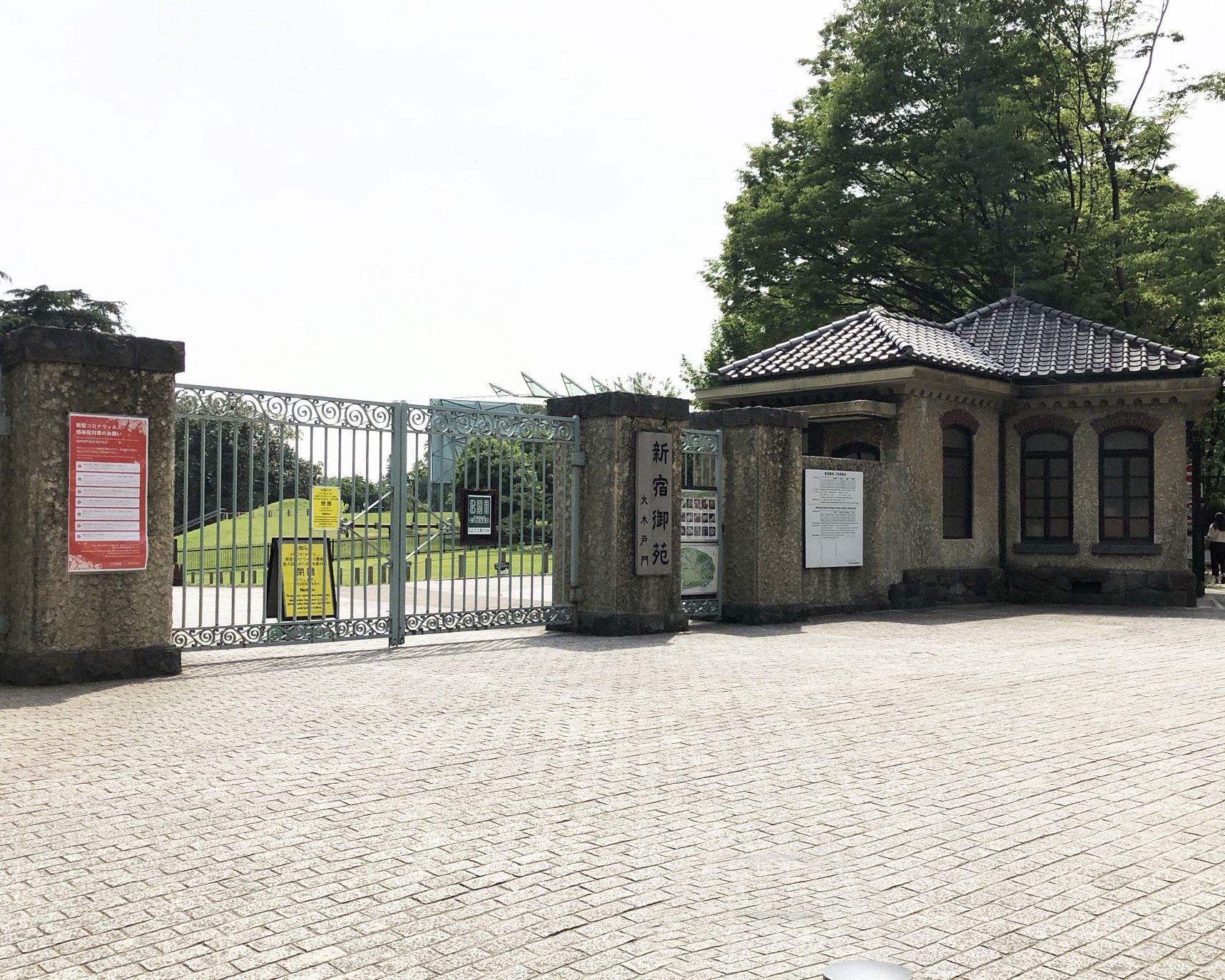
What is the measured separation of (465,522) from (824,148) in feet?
76.0

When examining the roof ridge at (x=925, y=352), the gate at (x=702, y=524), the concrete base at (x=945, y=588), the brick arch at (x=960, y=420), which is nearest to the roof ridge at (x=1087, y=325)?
the roof ridge at (x=925, y=352)

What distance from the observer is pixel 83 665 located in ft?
30.8

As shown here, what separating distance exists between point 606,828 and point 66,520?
6251 millimetres

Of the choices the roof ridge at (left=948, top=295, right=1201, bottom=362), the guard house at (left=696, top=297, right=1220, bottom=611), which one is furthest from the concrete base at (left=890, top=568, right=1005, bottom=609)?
the roof ridge at (left=948, top=295, right=1201, bottom=362)

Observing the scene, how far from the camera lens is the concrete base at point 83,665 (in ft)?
30.2

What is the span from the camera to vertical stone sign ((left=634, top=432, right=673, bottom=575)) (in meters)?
13.9

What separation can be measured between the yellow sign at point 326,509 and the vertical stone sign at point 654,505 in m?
3.84

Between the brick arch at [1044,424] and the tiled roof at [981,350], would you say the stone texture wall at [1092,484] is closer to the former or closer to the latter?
the brick arch at [1044,424]

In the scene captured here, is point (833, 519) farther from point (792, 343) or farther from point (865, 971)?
point (865, 971)

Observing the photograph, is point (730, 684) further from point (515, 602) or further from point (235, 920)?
point (515, 602)

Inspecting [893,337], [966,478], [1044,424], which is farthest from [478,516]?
[1044,424]

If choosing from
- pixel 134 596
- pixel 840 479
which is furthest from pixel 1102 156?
pixel 134 596

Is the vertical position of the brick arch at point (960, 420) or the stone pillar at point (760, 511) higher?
the brick arch at point (960, 420)

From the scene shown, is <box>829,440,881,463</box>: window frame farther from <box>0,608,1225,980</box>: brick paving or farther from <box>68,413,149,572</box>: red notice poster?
<box>68,413,149,572</box>: red notice poster
